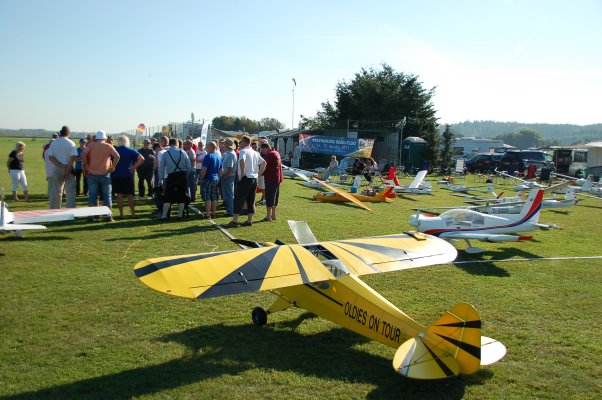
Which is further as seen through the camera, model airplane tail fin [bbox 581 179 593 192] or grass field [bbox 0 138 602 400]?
model airplane tail fin [bbox 581 179 593 192]

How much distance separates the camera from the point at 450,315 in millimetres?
3912

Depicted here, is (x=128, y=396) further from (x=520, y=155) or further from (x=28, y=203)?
(x=520, y=155)

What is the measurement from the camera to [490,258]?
898 cm

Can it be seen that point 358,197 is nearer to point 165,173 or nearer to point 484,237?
point 484,237

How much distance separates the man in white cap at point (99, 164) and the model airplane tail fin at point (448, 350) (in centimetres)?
793

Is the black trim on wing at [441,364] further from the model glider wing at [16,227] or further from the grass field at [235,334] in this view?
the model glider wing at [16,227]

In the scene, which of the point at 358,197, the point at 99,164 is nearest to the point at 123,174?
the point at 99,164

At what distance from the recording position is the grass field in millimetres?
Result: 3887

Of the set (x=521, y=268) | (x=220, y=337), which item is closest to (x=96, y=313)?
(x=220, y=337)

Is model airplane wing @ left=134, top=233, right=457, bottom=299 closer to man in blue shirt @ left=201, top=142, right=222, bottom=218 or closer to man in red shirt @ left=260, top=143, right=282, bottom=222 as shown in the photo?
man in red shirt @ left=260, top=143, right=282, bottom=222

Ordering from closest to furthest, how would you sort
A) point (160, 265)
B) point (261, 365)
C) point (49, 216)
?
point (160, 265)
point (261, 365)
point (49, 216)

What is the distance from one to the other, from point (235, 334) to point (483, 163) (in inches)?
1461

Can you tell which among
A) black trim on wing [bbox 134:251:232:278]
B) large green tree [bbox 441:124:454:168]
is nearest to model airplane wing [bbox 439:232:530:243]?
black trim on wing [bbox 134:251:232:278]

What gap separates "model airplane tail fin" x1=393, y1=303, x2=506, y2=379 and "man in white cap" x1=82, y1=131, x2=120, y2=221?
7.93 metres
